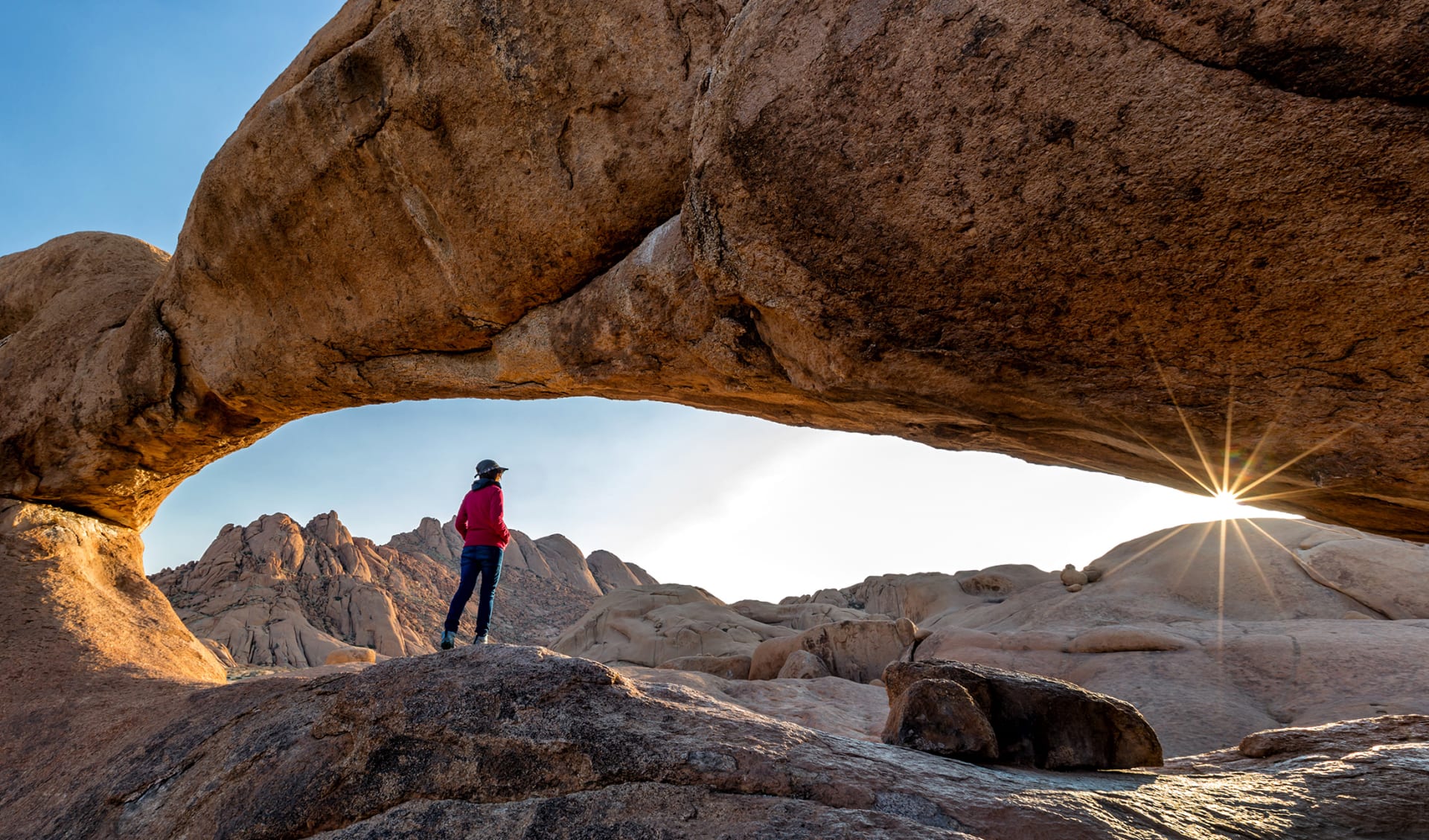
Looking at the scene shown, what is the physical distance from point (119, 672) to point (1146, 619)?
11.9m

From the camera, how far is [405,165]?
550 cm

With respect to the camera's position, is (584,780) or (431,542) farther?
(431,542)

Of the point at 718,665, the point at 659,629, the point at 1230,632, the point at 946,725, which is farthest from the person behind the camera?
the point at 659,629

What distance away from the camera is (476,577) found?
5.77 meters

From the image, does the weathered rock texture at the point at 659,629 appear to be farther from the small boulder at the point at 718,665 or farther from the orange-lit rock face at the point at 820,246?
the orange-lit rock face at the point at 820,246

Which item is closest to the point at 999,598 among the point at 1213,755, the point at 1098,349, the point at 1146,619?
the point at 1146,619

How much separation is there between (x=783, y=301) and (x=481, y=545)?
11.4 ft

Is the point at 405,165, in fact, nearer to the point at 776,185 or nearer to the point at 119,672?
the point at 776,185

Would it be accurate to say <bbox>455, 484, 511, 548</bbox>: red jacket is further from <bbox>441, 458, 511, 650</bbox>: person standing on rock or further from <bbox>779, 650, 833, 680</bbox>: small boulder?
<bbox>779, 650, 833, 680</bbox>: small boulder

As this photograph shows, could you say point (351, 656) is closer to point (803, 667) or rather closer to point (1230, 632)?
point (803, 667)

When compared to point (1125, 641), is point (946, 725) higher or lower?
lower

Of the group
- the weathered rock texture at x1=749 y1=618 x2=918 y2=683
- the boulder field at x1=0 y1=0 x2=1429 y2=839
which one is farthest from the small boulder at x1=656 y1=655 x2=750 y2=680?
the boulder field at x1=0 y1=0 x2=1429 y2=839

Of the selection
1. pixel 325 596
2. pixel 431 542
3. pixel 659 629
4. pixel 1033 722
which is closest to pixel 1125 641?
pixel 1033 722

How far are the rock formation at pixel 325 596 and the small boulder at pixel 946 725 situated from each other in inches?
722
